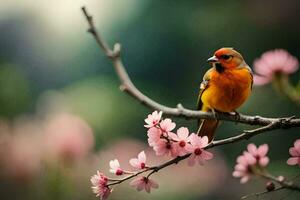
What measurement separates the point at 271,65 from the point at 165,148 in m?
0.20

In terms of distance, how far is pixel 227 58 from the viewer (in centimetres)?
113

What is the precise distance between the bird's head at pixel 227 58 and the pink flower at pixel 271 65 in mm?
151

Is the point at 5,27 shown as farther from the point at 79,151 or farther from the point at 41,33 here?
the point at 79,151

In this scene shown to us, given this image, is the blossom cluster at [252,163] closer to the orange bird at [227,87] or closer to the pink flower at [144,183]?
the pink flower at [144,183]

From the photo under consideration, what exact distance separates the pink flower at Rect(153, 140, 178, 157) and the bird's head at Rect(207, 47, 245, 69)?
0.92 feet

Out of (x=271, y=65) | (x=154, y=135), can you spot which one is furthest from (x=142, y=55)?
(x=154, y=135)

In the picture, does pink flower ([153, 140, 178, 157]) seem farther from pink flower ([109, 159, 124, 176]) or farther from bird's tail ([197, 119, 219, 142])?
bird's tail ([197, 119, 219, 142])

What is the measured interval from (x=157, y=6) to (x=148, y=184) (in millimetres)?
4686

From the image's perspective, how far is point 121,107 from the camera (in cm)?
348

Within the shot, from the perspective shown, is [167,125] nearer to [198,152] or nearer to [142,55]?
[198,152]

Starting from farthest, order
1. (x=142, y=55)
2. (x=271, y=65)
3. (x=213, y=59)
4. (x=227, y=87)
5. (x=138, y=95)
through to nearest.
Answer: (x=142, y=55), (x=227, y=87), (x=213, y=59), (x=271, y=65), (x=138, y=95)

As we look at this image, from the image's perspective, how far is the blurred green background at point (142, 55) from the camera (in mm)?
3176

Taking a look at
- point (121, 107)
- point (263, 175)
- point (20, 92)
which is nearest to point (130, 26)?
point (121, 107)

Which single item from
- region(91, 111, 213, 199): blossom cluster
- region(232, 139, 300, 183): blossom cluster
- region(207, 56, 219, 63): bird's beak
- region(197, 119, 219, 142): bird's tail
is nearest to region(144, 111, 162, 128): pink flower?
region(91, 111, 213, 199): blossom cluster
